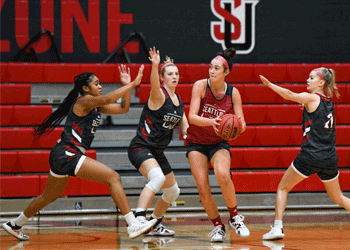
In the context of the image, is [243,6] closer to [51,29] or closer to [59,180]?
[51,29]

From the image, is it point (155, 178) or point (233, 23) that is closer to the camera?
point (155, 178)

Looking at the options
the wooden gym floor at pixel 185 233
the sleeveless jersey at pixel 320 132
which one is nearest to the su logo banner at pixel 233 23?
the wooden gym floor at pixel 185 233

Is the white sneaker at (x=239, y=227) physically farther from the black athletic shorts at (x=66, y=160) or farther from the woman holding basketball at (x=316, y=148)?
the black athletic shorts at (x=66, y=160)

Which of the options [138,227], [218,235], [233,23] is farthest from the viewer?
[233,23]

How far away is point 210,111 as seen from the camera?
4.32 meters

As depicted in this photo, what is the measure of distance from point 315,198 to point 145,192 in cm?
289

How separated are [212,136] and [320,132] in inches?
36.4

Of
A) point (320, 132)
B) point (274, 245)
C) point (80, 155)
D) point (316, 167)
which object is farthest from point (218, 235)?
point (80, 155)

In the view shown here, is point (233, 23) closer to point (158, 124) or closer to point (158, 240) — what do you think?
point (158, 124)

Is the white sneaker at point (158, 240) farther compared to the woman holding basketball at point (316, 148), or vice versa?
the woman holding basketball at point (316, 148)

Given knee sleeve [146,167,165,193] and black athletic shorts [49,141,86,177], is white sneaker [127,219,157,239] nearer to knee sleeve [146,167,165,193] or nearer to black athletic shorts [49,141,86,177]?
knee sleeve [146,167,165,193]

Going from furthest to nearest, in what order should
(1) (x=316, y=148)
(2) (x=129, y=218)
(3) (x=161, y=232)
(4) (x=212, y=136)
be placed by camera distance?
1. (3) (x=161, y=232)
2. (4) (x=212, y=136)
3. (1) (x=316, y=148)
4. (2) (x=129, y=218)

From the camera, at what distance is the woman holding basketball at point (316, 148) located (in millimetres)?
4152

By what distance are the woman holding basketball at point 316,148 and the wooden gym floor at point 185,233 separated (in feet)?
1.03
